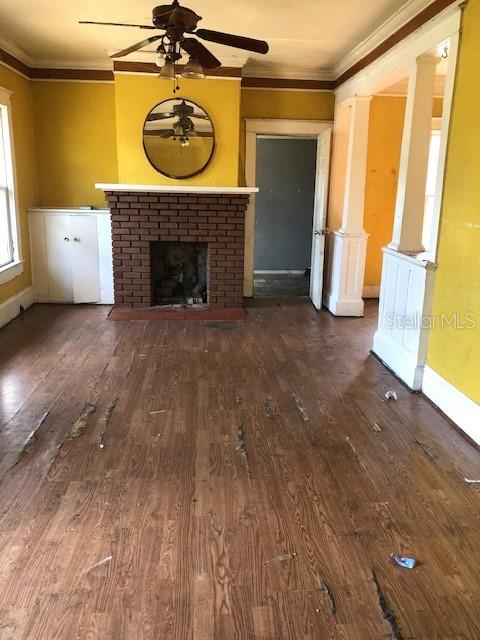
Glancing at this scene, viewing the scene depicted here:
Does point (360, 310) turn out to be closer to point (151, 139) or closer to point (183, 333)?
point (183, 333)

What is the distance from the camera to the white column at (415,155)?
379 cm

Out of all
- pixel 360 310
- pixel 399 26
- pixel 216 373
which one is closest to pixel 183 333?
pixel 216 373

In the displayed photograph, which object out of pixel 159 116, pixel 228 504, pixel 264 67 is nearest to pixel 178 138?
pixel 159 116

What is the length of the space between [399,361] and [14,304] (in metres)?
3.92

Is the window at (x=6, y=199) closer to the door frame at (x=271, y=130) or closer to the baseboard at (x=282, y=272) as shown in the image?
the door frame at (x=271, y=130)

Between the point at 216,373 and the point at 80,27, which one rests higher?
the point at 80,27

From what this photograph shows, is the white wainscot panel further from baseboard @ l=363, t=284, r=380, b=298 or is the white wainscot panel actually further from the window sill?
the window sill

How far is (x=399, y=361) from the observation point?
4031 mm

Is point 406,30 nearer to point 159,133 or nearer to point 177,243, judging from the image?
point 159,133

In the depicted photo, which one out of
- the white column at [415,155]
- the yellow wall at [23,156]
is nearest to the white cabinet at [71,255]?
the yellow wall at [23,156]

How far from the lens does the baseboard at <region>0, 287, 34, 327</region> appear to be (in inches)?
203

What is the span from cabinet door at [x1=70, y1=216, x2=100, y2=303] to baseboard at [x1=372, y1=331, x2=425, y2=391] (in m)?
3.34

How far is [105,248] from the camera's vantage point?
6000mm

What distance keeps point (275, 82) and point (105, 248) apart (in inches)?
109
